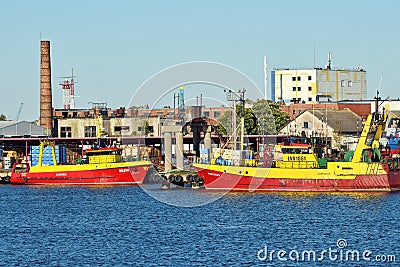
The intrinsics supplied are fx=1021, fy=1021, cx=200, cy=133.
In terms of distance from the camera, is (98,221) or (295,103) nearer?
(98,221)

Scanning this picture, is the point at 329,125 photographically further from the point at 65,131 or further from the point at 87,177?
the point at 87,177

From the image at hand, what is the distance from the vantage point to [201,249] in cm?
5112

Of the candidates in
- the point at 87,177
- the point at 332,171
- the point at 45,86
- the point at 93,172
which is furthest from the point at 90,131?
the point at 332,171

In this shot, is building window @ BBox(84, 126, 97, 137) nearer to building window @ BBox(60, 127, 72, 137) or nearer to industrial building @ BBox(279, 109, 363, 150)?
building window @ BBox(60, 127, 72, 137)

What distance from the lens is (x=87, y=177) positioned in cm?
9944

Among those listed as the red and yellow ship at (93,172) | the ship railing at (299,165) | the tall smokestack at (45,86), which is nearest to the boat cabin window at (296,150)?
the ship railing at (299,165)

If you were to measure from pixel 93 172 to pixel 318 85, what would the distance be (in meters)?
58.9

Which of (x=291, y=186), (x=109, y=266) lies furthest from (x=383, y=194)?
(x=109, y=266)

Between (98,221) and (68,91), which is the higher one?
(68,91)

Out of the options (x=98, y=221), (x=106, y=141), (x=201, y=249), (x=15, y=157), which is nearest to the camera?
(x=201, y=249)

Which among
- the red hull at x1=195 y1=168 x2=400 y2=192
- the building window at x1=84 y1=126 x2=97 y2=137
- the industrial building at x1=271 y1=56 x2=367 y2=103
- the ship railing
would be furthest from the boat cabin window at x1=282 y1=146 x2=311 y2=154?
the industrial building at x1=271 y1=56 x2=367 y2=103

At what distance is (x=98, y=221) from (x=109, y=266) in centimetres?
1734

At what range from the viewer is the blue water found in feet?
161

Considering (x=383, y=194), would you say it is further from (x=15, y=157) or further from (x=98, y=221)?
(x=15, y=157)
